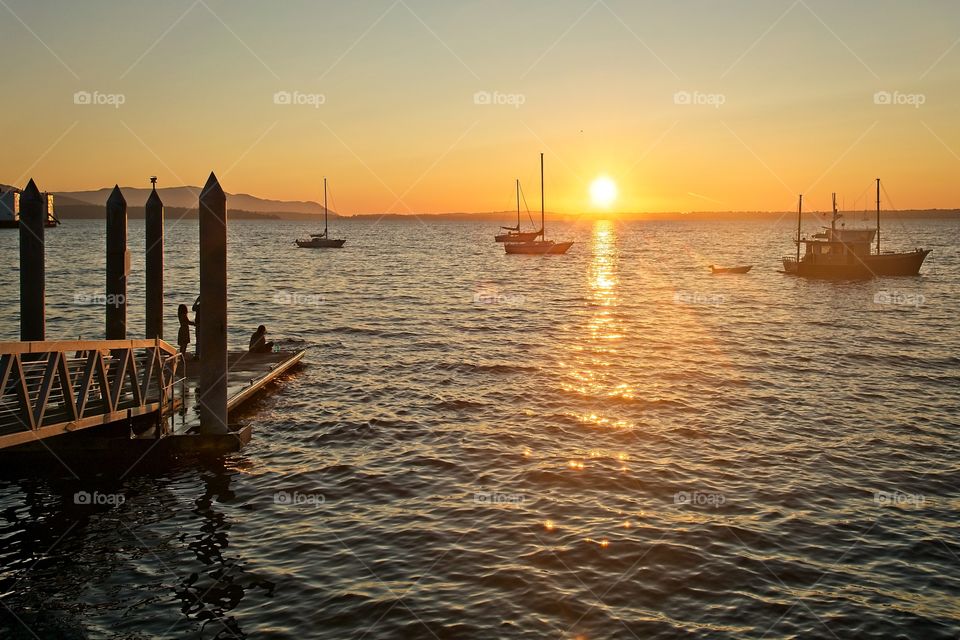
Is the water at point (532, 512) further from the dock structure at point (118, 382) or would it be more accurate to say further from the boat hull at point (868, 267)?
the boat hull at point (868, 267)

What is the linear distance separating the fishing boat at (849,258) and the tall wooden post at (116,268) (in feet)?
214

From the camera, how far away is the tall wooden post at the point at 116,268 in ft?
67.9

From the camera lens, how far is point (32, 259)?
61.3ft

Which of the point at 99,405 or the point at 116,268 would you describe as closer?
the point at 99,405

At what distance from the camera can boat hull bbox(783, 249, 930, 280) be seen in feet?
245

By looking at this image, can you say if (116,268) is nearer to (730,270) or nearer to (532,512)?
(532,512)

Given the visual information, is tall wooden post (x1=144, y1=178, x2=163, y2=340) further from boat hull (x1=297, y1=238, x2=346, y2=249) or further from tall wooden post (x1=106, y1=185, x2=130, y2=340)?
boat hull (x1=297, y1=238, x2=346, y2=249)

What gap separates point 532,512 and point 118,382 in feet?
28.8

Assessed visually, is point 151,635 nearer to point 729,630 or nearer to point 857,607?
point 729,630

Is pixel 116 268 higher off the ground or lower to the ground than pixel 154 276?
Answer: higher

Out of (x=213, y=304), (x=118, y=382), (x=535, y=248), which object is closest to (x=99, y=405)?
(x=118, y=382)

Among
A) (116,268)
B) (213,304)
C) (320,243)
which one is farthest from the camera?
(320,243)

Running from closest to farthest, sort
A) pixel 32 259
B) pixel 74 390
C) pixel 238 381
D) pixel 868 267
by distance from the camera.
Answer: pixel 74 390 < pixel 32 259 < pixel 238 381 < pixel 868 267

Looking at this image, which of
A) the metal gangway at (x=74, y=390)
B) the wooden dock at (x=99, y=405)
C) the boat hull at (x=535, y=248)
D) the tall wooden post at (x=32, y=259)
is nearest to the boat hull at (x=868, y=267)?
the boat hull at (x=535, y=248)
